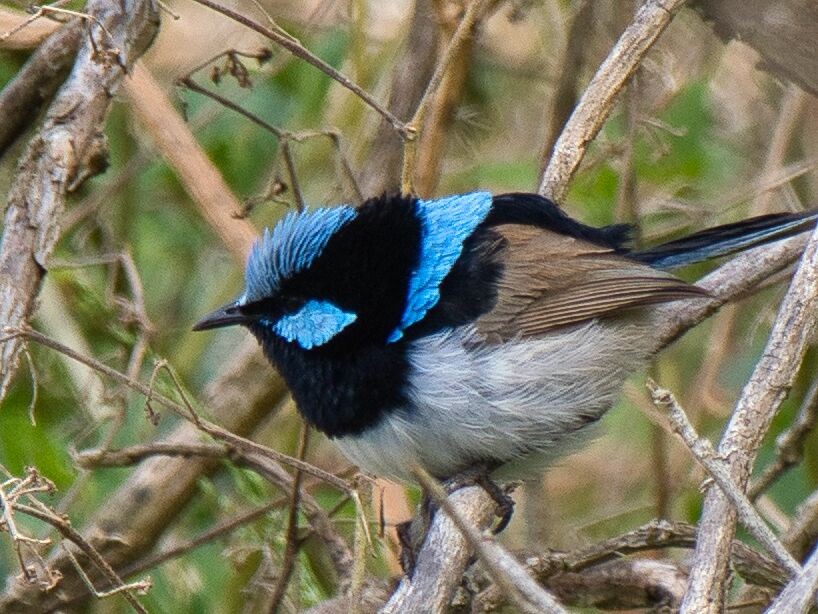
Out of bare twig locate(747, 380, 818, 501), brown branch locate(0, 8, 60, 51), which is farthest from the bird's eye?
bare twig locate(747, 380, 818, 501)

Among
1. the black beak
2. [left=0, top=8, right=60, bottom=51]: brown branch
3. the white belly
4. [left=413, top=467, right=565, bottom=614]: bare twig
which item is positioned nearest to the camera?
[left=413, top=467, right=565, bottom=614]: bare twig

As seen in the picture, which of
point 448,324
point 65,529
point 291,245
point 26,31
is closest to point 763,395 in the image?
point 448,324

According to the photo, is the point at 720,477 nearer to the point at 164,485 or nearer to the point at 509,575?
the point at 509,575

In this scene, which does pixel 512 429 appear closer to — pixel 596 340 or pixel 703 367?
pixel 596 340

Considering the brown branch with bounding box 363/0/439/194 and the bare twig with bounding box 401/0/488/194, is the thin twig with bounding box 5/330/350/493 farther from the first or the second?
the brown branch with bounding box 363/0/439/194

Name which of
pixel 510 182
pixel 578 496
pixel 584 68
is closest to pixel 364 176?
pixel 510 182
